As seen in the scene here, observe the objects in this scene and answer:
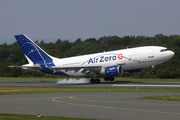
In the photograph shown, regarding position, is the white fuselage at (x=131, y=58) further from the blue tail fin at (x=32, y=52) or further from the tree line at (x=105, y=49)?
the tree line at (x=105, y=49)

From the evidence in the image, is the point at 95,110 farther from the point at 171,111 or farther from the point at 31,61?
the point at 31,61

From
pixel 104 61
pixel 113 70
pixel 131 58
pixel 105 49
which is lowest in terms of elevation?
pixel 113 70

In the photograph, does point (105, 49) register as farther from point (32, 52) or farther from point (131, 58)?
point (131, 58)

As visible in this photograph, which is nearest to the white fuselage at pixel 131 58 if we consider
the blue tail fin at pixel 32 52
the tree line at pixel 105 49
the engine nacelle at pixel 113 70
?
the engine nacelle at pixel 113 70

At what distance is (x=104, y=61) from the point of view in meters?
46.6

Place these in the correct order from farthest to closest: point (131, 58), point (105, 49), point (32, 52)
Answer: point (105, 49) < point (32, 52) < point (131, 58)

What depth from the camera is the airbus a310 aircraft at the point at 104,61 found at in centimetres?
4372

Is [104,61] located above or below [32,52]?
below

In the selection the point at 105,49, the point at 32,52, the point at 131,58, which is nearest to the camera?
the point at 131,58

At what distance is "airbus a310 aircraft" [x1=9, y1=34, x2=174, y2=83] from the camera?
1721 inches

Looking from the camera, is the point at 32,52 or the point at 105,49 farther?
the point at 105,49

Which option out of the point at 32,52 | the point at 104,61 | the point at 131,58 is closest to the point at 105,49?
the point at 32,52

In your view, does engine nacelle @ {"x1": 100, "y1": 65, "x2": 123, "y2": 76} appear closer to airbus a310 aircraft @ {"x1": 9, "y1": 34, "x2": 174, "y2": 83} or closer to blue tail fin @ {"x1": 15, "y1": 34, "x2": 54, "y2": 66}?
airbus a310 aircraft @ {"x1": 9, "y1": 34, "x2": 174, "y2": 83}

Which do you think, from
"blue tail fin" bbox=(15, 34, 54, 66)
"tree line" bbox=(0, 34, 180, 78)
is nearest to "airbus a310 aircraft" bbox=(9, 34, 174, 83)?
"blue tail fin" bbox=(15, 34, 54, 66)
